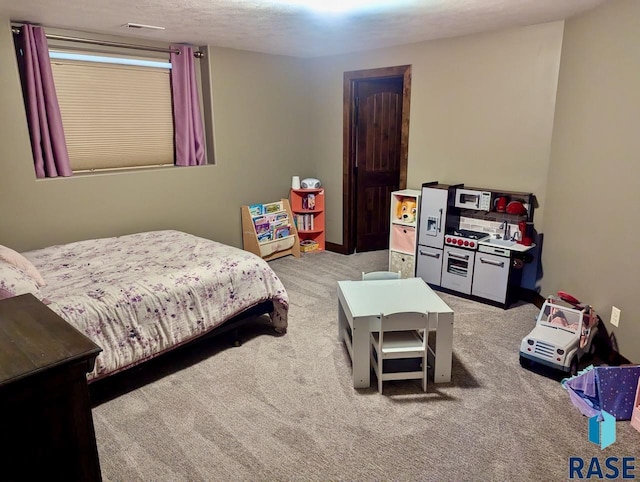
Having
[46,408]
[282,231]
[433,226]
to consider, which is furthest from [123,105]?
[46,408]

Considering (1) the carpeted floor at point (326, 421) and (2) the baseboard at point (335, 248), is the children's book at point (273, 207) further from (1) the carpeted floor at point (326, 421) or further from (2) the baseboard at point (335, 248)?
(1) the carpeted floor at point (326, 421)

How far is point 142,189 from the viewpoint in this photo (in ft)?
13.8

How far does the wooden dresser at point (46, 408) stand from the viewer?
1312mm

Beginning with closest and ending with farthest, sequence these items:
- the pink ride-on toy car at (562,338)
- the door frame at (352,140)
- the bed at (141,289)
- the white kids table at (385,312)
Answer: the bed at (141,289), the white kids table at (385,312), the pink ride-on toy car at (562,338), the door frame at (352,140)

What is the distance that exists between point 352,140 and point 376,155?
35 cm

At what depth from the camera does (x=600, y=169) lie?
3059mm

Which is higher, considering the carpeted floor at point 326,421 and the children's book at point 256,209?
the children's book at point 256,209

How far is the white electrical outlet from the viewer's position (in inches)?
113

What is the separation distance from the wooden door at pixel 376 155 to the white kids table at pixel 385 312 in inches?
102

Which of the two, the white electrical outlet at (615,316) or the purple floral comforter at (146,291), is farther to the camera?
the white electrical outlet at (615,316)

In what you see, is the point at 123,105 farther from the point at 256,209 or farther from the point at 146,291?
the point at 146,291

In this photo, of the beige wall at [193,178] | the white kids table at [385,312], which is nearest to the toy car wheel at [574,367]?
the white kids table at [385,312]

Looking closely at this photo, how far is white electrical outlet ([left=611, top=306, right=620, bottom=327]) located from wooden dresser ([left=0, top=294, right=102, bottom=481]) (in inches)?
119

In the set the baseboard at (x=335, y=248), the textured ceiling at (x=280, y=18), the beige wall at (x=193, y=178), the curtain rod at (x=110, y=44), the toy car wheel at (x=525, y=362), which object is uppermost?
the textured ceiling at (x=280, y=18)
